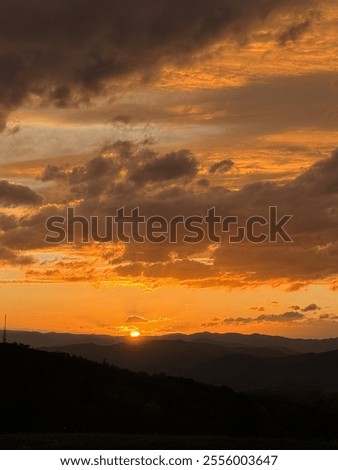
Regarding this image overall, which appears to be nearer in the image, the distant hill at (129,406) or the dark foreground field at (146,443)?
the dark foreground field at (146,443)

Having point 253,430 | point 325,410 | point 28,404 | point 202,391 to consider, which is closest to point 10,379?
point 28,404

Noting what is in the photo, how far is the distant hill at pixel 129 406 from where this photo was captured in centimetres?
6188

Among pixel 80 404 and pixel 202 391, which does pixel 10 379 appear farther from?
pixel 202 391

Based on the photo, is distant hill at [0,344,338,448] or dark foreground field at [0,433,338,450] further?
distant hill at [0,344,338,448]

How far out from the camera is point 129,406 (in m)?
64.8

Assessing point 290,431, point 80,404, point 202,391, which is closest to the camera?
point 290,431

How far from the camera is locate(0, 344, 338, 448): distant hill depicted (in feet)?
203

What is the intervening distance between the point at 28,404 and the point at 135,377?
10.8 m

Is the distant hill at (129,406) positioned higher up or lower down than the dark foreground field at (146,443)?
higher up

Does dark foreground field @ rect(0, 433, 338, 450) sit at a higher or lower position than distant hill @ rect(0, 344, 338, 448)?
lower

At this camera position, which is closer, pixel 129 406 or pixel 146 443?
pixel 146 443

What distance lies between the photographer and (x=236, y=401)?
67.9 m
